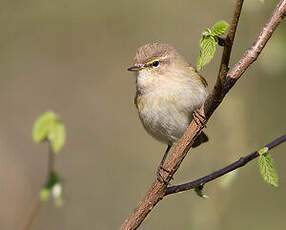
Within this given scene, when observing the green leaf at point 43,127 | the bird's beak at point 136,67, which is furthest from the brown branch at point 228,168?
the bird's beak at point 136,67

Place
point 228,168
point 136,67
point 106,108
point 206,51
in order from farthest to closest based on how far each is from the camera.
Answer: point 106,108 → point 136,67 → point 228,168 → point 206,51

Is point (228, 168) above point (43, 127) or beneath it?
above

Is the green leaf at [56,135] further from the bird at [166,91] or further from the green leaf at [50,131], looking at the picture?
the bird at [166,91]

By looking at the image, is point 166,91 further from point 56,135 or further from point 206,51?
point 206,51

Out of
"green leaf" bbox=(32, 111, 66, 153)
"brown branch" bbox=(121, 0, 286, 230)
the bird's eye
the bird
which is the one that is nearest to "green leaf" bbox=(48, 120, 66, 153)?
"green leaf" bbox=(32, 111, 66, 153)

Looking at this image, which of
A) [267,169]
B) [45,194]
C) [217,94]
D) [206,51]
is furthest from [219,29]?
[45,194]

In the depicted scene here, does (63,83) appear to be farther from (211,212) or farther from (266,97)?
(211,212)

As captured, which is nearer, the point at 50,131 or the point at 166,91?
the point at 50,131

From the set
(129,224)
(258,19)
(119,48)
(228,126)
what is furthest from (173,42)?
(129,224)
